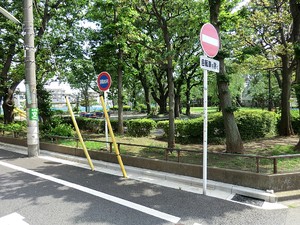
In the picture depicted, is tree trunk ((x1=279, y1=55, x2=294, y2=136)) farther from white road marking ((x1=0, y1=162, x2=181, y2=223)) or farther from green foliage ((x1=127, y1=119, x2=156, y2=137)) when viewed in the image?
white road marking ((x1=0, y1=162, x2=181, y2=223))

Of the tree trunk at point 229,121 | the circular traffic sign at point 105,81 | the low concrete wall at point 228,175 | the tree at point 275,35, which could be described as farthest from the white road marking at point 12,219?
the tree at point 275,35

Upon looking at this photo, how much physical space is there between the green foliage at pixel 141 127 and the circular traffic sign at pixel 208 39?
6.78 meters

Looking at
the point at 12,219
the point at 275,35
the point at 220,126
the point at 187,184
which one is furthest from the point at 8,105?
the point at 275,35

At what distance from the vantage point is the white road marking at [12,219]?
3.63 m

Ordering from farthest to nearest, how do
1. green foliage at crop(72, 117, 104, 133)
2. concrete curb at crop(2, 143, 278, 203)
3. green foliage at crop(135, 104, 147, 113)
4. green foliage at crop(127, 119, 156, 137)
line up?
1. green foliage at crop(135, 104, 147, 113)
2. green foliage at crop(72, 117, 104, 133)
3. green foliage at crop(127, 119, 156, 137)
4. concrete curb at crop(2, 143, 278, 203)

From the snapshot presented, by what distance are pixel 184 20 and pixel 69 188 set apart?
20.7ft

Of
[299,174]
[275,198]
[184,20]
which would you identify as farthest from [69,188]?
[184,20]

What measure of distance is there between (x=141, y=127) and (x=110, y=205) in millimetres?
7136

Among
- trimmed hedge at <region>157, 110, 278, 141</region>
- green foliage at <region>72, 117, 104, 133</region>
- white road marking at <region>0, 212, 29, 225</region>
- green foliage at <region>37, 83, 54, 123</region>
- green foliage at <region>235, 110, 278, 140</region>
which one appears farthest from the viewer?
green foliage at <region>72, 117, 104, 133</region>

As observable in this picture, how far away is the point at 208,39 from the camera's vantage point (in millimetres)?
4570

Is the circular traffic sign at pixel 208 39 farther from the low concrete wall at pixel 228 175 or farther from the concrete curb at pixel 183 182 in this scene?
the concrete curb at pixel 183 182

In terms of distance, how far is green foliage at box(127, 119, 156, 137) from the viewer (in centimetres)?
1120

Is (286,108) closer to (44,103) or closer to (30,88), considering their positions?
(30,88)

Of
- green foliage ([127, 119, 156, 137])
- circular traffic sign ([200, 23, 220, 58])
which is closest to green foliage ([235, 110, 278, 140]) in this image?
green foliage ([127, 119, 156, 137])
